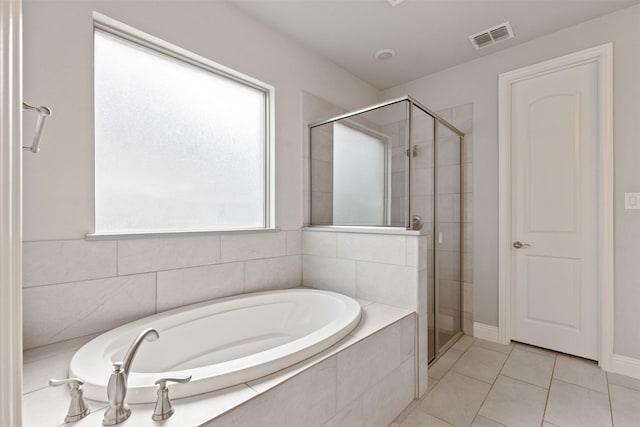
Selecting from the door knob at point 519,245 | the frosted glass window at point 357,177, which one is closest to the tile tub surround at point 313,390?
the frosted glass window at point 357,177

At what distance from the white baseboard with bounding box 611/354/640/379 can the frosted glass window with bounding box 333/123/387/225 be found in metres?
1.84

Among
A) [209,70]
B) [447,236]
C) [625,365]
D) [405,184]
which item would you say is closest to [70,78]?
[209,70]

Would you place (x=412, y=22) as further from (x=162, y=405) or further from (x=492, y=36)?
(x=162, y=405)

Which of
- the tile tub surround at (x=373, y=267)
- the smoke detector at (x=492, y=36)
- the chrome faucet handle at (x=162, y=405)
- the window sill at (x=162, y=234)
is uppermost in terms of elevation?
the smoke detector at (x=492, y=36)

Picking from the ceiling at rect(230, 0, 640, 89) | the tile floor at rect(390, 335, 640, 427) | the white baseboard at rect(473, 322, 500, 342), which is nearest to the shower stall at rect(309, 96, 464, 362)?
the white baseboard at rect(473, 322, 500, 342)

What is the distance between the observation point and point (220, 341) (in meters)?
1.69

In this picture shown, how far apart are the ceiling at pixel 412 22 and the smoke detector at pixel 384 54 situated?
0.13 ft

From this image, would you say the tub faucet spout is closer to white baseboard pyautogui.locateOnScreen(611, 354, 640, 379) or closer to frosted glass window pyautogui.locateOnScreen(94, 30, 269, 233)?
frosted glass window pyautogui.locateOnScreen(94, 30, 269, 233)

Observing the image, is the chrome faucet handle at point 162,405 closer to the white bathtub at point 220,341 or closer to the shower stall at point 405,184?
the white bathtub at point 220,341

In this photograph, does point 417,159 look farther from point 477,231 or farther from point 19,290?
point 19,290

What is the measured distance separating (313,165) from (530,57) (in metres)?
1.93

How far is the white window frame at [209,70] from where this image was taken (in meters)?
1.50

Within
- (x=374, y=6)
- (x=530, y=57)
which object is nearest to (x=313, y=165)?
(x=374, y=6)

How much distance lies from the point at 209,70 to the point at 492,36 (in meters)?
2.14
